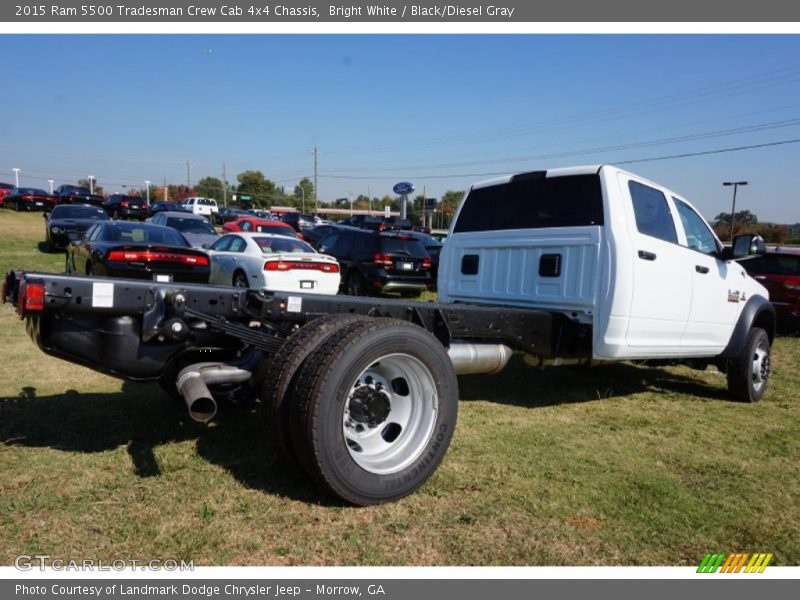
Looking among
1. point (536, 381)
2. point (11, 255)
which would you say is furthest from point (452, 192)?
point (536, 381)

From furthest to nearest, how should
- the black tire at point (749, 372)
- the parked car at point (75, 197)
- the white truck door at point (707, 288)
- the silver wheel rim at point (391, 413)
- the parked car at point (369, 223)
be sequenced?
the parked car at point (75, 197)
the parked car at point (369, 223)
the black tire at point (749, 372)
the white truck door at point (707, 288)
the silver wheel rim at point (391, 413)

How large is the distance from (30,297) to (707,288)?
5.48 metres

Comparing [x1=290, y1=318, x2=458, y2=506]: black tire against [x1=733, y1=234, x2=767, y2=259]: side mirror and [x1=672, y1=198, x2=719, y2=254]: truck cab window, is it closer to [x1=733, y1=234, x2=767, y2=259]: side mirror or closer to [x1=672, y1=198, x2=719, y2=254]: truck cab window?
[x1=672, y1=198, x2=719, y2=254]: truck cab window

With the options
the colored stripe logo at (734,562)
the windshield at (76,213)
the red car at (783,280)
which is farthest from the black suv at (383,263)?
the colored stripe logo at (734,562)

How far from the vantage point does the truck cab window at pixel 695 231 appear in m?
5.69

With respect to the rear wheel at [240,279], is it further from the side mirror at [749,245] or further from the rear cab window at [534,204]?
the side mirror at [749,245]

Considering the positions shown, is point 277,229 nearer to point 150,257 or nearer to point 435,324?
point 150,257

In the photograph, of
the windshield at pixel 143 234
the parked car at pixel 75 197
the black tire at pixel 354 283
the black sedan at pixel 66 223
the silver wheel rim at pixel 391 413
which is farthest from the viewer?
the parked car at pixel 75 197

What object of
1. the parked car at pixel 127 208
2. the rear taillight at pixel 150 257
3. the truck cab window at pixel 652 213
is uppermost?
the parked car at pixel 127 208

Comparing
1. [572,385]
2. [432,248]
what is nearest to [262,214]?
[432,248]

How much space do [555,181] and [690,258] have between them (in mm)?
1449

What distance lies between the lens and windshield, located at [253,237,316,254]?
12.0 m

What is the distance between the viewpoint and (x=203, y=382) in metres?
3.41

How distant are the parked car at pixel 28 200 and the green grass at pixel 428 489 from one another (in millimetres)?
33234
